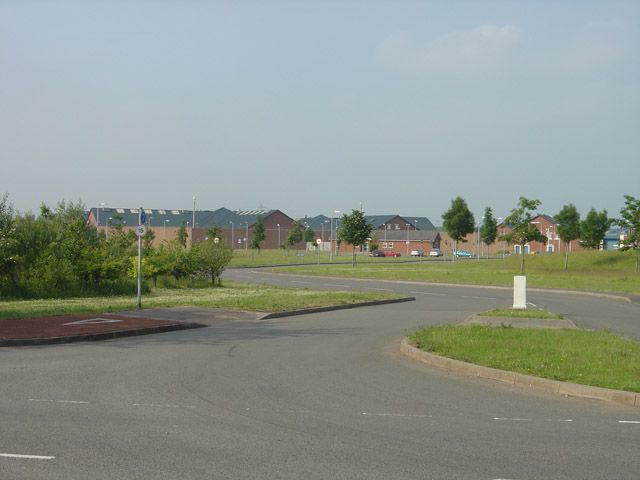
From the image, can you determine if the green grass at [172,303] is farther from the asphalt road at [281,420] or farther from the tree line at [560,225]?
the tree line at [560,225]

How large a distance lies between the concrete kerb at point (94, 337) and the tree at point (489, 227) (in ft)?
254

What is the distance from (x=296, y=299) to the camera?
2750 cm

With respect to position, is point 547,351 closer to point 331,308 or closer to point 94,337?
point 94,337

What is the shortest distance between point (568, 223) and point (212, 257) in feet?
156

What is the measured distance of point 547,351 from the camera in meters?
13.9

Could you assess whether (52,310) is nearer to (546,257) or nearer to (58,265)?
(58,265)

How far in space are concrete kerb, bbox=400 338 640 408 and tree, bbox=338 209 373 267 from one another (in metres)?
60.2

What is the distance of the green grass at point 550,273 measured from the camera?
1750 inches

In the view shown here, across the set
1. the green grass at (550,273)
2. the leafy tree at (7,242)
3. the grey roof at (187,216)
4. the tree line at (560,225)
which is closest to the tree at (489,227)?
the tree line at (560,225)

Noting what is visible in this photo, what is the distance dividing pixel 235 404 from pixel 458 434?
2.88 meters

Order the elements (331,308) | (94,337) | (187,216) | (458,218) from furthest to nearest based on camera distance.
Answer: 1. (187,216)
2. (458,218)
3. (331,308)
4. (94,337)

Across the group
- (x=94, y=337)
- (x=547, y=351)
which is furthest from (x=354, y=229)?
(x=547, y=351)

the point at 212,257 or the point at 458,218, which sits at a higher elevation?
the point at 458,218

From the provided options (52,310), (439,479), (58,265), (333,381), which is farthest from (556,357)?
(58,265)
